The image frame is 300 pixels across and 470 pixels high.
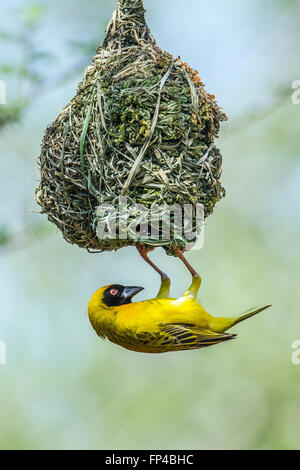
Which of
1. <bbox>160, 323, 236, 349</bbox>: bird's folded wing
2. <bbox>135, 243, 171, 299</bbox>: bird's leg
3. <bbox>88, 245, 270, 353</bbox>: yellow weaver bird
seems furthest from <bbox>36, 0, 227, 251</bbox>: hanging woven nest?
<bbox>160, 323, 236, 349</bbox>: bird's folded wing

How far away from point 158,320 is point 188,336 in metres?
0.22

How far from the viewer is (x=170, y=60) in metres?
3.88

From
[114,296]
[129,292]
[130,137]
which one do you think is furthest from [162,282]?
[130,137]

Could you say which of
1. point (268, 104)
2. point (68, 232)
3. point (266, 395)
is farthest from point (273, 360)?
point (68, 232)

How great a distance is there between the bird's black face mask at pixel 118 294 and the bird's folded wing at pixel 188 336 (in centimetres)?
34

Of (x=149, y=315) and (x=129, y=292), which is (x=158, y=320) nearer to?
(x=149, y=315)

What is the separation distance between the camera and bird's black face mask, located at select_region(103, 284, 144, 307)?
418 cm

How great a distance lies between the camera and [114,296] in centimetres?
418

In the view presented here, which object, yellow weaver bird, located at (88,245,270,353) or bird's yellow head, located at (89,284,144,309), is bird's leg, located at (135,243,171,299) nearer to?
yellow weaver bird, located at (88,245,270,353)

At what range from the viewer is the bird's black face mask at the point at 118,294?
13.7 feet

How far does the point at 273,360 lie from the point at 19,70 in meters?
5.72

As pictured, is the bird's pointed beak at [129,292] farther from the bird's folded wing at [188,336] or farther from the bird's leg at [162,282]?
the bird's folded wing at [188,336]

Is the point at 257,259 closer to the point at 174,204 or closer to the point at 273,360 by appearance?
the point at 273,360

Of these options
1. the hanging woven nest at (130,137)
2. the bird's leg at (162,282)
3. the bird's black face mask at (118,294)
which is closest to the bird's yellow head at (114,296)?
the bird's black face mask at (118,294)
